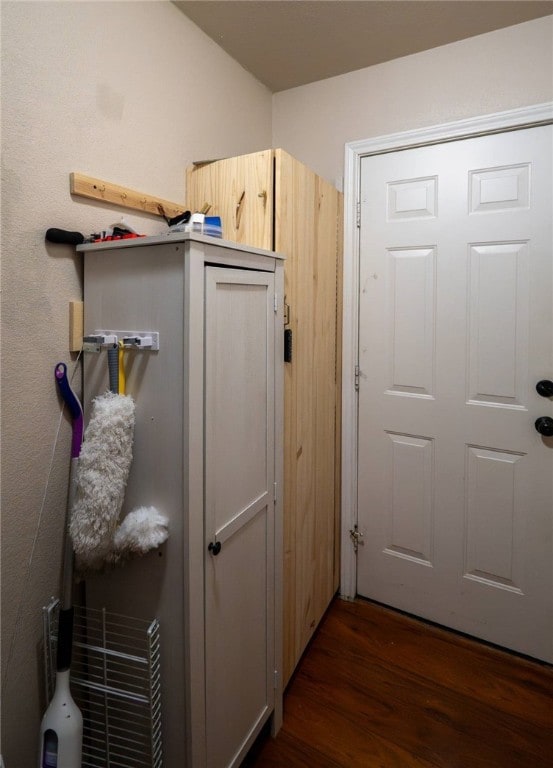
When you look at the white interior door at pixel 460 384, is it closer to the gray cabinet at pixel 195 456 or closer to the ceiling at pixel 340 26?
the ceiling at pixel 340 26

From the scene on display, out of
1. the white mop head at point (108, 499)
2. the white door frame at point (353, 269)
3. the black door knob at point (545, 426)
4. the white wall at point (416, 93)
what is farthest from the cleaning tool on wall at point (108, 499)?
the white wall at point (416, 93)

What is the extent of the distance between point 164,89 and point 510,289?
150 centimetres

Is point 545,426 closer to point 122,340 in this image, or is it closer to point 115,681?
point 122,340

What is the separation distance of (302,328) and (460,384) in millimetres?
763

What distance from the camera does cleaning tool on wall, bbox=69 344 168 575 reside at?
1.08m

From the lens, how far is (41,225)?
119 cm

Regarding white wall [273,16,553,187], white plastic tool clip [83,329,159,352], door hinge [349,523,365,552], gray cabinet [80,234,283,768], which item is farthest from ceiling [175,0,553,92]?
door hinge [349,523,365,552]

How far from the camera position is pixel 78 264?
4.19ft

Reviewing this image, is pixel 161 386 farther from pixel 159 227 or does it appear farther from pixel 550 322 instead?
pixel 550 322

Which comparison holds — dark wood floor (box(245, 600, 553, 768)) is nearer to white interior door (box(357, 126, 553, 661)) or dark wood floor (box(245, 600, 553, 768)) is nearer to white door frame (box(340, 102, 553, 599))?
white interior door (box(357, 126, 553, 661))

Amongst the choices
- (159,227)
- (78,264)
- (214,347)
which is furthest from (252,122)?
(214,347)

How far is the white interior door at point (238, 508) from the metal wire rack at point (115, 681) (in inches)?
5.6

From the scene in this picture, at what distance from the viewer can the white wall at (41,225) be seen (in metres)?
1.13

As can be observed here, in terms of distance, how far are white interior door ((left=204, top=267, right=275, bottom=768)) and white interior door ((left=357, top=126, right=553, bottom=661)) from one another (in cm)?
88
